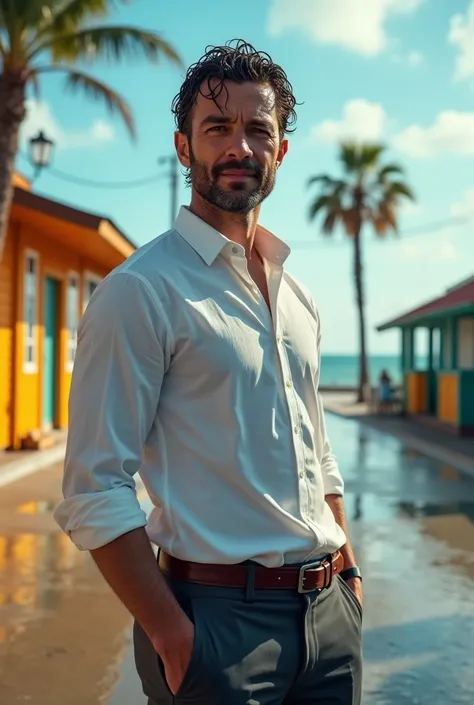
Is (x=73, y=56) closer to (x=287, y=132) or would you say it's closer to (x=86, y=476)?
(x=287, y=132)

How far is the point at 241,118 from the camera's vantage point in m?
2.09

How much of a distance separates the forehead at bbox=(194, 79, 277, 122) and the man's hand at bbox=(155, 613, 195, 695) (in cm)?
116

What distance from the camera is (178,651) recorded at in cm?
180

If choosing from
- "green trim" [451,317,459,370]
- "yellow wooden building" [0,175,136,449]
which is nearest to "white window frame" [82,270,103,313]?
"yellow wooden building" [0,175,136,449]

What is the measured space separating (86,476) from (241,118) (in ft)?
Result: 3.04

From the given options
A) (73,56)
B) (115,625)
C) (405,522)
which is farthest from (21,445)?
(115,625)

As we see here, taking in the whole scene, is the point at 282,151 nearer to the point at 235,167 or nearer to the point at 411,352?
the point at 235,167

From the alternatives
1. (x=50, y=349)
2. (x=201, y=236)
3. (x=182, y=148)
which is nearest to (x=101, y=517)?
(x=201, y=236)

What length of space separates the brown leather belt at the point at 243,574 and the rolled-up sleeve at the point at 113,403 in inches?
7.4

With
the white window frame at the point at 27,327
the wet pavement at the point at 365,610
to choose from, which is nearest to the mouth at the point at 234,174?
→ the wet pavement at the point at 365,610

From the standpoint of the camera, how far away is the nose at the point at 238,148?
208 centimetres

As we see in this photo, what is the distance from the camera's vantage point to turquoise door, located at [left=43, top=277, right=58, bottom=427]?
1593 centimetres

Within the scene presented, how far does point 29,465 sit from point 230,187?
1001 cm

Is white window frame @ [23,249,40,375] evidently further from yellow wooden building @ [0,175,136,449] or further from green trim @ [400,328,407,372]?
green trim @ [400,328,407,372]
